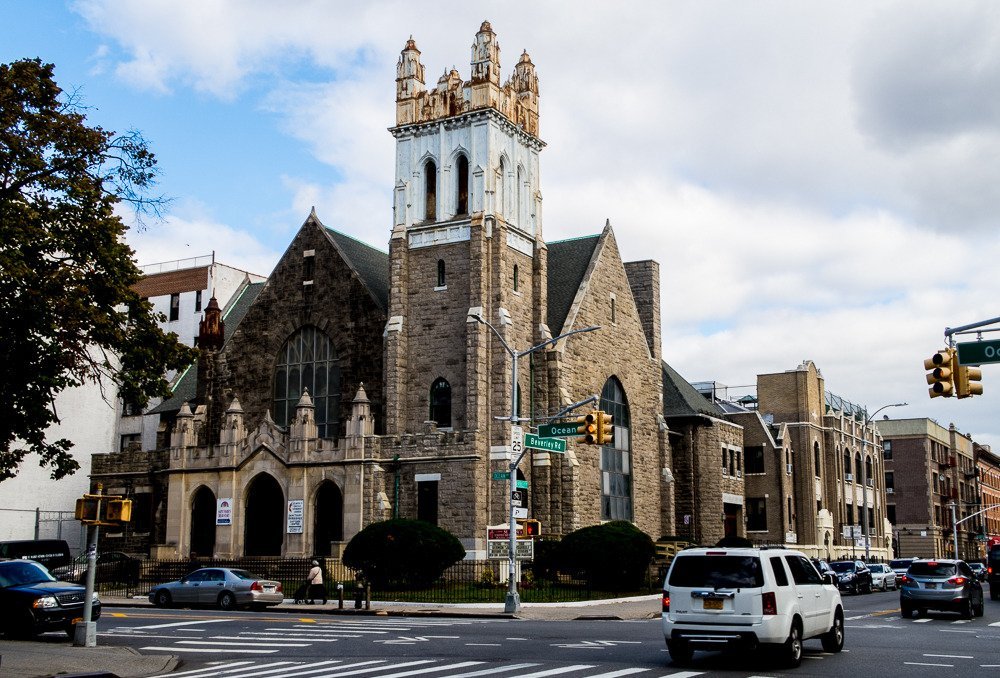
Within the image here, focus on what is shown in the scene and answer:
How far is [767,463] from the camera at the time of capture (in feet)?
221

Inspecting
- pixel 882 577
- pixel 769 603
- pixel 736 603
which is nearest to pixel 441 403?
pixel 882 577

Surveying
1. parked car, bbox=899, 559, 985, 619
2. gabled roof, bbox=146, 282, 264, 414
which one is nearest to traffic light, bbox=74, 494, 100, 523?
parked car, bbox=899, 559, 985, 619

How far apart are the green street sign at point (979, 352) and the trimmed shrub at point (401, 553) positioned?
848 inches

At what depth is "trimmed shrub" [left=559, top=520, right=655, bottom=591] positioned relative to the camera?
40562 millimetres

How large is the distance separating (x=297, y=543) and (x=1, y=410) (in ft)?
77.5

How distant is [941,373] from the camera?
69.1 ft

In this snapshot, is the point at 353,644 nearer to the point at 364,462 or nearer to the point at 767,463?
the point at 364,462

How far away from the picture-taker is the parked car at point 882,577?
172 ft

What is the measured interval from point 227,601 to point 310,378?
17.6m

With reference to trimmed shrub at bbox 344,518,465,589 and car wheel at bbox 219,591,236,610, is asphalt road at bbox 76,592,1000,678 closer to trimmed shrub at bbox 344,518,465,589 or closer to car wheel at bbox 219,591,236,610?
car wheel at bbox 219,591,236,610

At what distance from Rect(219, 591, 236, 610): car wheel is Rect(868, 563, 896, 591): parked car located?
3048 cm

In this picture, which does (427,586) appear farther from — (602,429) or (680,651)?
(680,651)

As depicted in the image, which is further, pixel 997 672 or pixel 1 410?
pixel 1 410

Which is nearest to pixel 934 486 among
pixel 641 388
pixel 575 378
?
pixel 641 388
